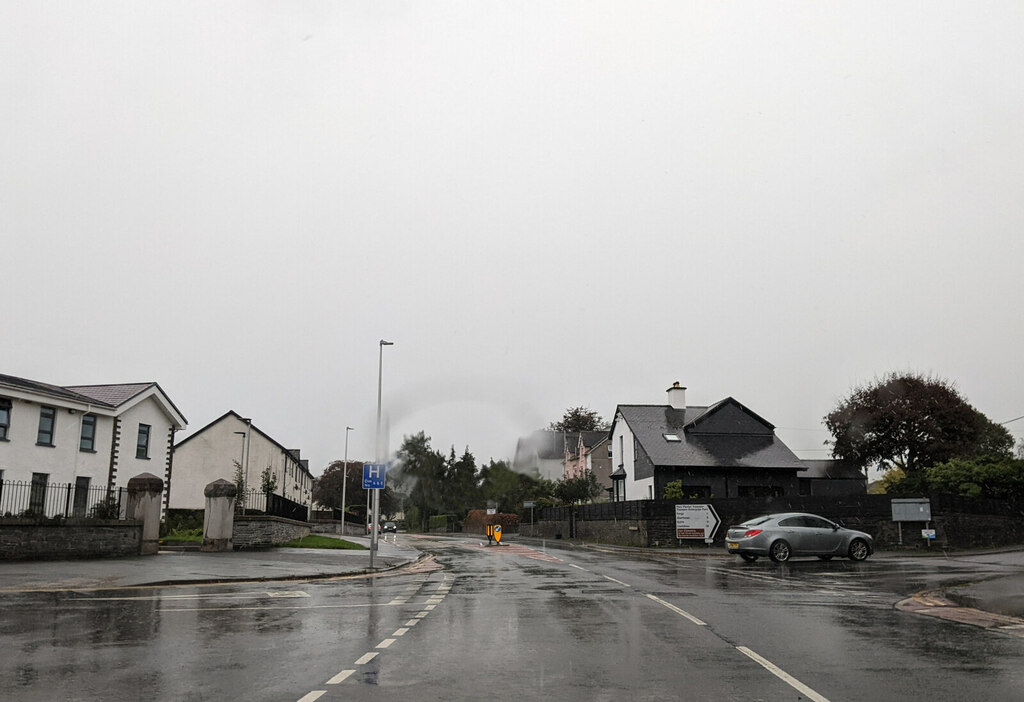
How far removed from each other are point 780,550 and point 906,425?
1280 inches

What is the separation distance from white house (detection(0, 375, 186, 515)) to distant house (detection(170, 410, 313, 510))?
14.3 meters

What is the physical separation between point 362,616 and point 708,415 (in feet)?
138

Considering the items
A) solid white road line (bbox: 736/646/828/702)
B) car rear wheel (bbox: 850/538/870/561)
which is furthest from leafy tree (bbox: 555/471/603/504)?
solid white road line (bbox: 736/646/828/702)

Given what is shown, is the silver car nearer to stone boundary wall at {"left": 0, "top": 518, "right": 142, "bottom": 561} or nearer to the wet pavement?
the wet pavement

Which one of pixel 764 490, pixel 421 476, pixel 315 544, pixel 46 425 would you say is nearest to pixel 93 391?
pixel 46 425

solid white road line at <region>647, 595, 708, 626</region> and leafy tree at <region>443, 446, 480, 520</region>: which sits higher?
leafy tree at <region>443, 446, 480, 520</region>

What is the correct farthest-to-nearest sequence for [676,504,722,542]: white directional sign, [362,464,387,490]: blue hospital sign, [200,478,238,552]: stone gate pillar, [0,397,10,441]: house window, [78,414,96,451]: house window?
[676,504,722,542]: white directional sign, [78,414,96,451]: house window, [0,397,10,441]: house window, [200,478,238,552]: stone gate pillar, [362,464,387,490]: blue hospital sign

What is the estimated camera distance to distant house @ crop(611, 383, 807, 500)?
4847 cm

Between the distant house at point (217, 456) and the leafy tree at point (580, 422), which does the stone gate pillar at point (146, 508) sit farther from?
the leafy tree at point (580, 422)

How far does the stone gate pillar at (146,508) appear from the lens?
2631 cm

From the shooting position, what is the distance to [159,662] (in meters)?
8.66

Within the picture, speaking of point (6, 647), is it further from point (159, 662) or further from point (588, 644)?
point (588, 644)

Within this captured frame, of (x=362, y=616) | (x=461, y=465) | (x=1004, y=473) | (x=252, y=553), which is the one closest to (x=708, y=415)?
(x=1004, y=473)

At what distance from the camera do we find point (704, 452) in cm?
4991
